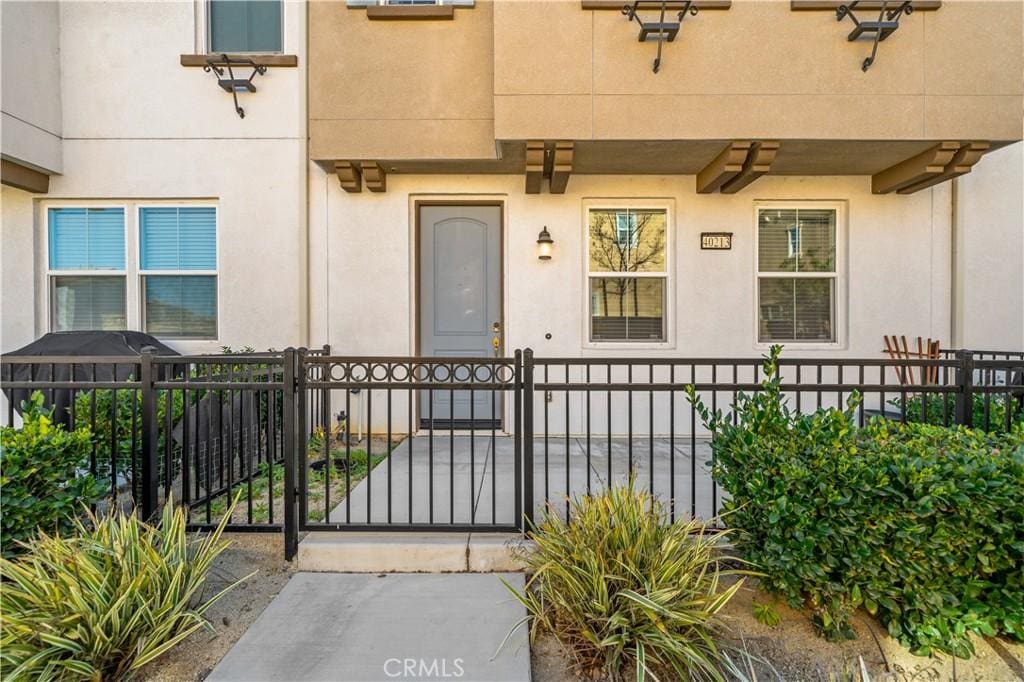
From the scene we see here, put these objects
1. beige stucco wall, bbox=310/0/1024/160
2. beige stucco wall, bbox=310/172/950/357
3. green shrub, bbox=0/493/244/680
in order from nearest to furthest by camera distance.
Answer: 1. green shrub, bbox=0/493/244/680
2. beige stucco wall, bbox=310/0/1024/160
3. beige stucco wall, bbox=310/172/950/357

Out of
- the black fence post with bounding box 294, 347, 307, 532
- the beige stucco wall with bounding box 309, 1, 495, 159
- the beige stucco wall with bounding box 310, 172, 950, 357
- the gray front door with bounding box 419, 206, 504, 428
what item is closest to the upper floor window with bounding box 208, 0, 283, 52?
the beige stucco wall with bounding box 309, 1, 495, 159

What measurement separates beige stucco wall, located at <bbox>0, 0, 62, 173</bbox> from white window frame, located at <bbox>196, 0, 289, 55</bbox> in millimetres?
1388

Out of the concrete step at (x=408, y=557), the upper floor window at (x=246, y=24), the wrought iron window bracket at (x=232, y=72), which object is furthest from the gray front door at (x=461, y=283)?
the concrete step at (x=408, y=557)

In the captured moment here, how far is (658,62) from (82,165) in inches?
226

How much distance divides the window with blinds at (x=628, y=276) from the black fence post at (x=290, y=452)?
10.5 feet

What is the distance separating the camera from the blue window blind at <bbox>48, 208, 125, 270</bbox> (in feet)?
16.8

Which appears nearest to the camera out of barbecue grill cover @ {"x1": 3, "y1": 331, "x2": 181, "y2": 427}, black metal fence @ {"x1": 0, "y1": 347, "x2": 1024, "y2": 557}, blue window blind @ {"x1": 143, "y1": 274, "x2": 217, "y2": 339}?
black metal fence @ {"x1": 0, "y1": 347, "x2": 1024, "y2": 557}

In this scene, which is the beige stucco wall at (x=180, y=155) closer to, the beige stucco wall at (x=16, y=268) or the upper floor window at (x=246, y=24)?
the beige stucco wall at (x=16, y=268)

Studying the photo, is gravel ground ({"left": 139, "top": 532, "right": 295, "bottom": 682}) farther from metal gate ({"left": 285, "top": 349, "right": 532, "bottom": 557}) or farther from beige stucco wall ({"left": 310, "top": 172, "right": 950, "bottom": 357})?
beige stucco wall ({"left": 310, "top": 172, "right": 950, "bottom": 357})

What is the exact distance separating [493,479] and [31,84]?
19.1 ft

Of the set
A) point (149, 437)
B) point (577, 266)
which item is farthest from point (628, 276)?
point (149, 437)

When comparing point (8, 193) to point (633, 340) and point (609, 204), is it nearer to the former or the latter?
point (609, 204)

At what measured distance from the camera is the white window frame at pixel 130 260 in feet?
16.6

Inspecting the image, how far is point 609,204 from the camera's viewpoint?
203 inches
